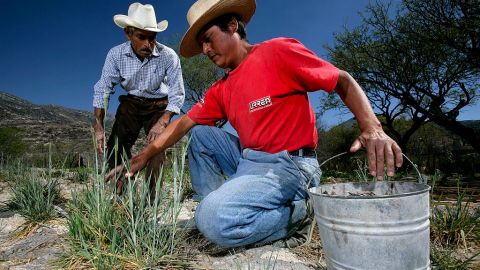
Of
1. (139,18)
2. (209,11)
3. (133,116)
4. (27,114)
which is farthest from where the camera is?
(27,114)

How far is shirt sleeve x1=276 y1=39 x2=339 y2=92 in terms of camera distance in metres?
2.17

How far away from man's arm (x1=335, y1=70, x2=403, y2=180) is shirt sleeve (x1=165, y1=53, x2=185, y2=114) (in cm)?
238

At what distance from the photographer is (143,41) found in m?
4.04

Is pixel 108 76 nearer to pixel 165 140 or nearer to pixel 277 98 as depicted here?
pixel 165 140

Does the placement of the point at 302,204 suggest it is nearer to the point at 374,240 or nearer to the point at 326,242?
the point at 326,242

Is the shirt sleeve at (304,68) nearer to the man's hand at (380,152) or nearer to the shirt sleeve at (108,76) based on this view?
the man's hand at (380,152)

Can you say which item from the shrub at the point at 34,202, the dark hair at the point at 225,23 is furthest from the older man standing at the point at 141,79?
the dark hair at the point at 225,23

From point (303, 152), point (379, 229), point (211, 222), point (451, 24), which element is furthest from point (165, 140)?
point (451, 24)

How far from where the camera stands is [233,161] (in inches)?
117

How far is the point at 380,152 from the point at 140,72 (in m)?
3.34

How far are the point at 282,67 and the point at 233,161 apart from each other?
95cm

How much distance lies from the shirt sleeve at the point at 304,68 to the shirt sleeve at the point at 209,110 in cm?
76

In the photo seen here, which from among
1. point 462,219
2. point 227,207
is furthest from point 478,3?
point 227,207

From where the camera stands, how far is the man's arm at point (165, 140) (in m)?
2.72
